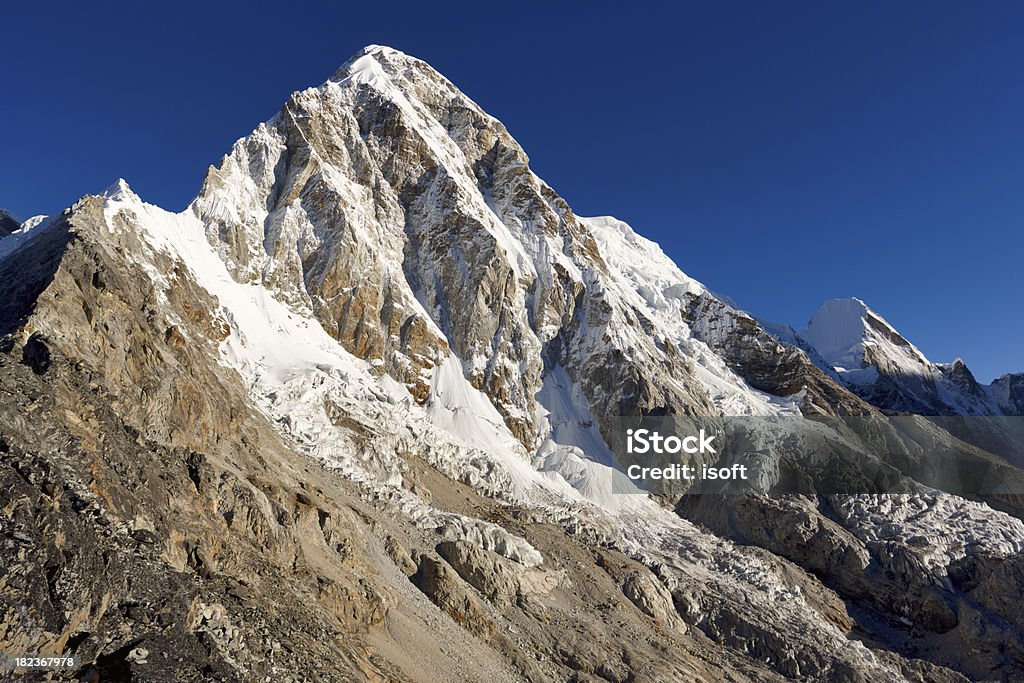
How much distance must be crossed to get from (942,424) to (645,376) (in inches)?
2039

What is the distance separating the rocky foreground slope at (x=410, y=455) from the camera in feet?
64.0

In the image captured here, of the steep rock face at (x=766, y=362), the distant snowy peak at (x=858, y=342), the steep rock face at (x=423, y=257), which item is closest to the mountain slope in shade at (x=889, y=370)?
the distant snowy peak at (x=858, y=342)

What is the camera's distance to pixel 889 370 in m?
126

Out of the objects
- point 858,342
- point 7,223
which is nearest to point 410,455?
point 7,223

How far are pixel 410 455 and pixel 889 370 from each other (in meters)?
116

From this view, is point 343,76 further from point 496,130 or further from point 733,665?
point 733,665

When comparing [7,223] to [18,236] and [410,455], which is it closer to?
[18,236]

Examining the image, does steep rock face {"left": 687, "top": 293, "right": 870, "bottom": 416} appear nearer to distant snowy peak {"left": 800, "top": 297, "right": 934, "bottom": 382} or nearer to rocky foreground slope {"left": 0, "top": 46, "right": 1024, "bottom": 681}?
rocky foreground slope {"left": 0, "top": 46, "right": 1024, "bottom": 681}

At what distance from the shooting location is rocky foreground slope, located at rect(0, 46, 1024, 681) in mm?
19516

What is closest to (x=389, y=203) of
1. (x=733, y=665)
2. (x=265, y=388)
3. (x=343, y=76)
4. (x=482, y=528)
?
(x=343, y=76)

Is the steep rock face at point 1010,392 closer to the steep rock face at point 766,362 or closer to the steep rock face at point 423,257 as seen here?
the steep rock face at point 766,362

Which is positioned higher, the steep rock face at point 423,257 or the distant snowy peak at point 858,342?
the distant snowy peak at point 858,342

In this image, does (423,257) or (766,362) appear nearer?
(423,257)

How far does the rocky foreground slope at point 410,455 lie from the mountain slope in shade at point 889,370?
109 feet
